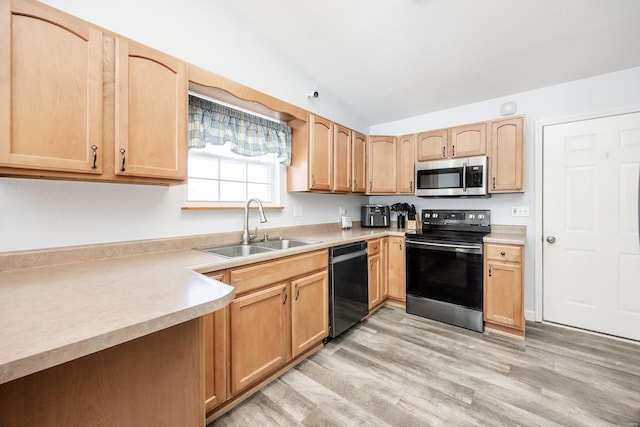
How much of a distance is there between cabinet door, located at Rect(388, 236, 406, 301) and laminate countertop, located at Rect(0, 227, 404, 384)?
1.95 metres

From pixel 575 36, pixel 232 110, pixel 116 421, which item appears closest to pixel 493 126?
pixel 575 36

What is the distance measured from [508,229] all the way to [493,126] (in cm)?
112

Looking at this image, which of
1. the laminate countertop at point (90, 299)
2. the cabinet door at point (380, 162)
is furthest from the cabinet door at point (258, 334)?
the cabinet door at point (380, 162)

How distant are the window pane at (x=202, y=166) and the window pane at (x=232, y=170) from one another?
0.21 feet

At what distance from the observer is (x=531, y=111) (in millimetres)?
2803

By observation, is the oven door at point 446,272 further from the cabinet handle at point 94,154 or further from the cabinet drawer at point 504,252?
the cabinet handle at point 94,154

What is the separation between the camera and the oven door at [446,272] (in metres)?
2.54

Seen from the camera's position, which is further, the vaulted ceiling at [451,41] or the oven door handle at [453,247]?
the oven door handle at [453,247]

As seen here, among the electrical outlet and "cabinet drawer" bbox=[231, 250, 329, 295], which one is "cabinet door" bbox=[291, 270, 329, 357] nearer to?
"cabinet drawer" bbox=[231, 250, 329, 295]

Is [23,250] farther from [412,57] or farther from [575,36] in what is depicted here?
[575,36]

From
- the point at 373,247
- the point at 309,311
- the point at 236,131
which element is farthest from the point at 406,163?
the point at 309,311

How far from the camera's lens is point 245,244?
2170mm

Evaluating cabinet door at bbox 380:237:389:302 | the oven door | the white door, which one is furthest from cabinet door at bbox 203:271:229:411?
the white door

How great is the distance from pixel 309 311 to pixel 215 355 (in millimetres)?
791
